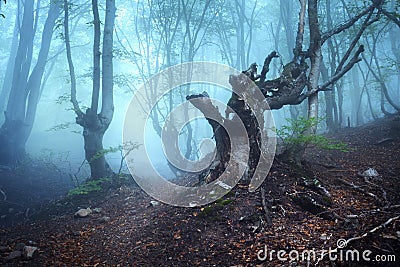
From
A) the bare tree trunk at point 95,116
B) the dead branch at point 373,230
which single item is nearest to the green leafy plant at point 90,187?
the bare tree trunk at point 95,116

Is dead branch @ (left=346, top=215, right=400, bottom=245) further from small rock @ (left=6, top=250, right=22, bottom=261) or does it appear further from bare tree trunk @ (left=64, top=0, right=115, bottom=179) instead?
bare tree trunk @ (left=64, top=0, right=115, bottom=179)

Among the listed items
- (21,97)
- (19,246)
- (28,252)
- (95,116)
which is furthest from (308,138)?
(21,97)

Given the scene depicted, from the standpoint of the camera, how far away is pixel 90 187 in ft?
27.7

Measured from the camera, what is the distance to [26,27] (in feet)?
47.8

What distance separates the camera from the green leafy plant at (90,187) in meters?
8.16

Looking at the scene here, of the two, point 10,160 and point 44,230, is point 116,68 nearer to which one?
point 10,160

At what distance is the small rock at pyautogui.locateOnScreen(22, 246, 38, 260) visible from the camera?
13.4ft

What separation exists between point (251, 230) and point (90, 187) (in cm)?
639

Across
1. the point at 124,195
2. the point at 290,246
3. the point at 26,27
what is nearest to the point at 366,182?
the point at 290,246

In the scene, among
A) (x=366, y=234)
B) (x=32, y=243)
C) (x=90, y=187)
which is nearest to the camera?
(x=366, y=234)

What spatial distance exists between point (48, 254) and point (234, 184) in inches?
151

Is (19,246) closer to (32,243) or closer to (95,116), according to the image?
(32,243)

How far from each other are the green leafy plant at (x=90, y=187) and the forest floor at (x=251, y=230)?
61.1 inches

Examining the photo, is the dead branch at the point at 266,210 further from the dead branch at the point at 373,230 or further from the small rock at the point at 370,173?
the small rock at the point at 370,173
